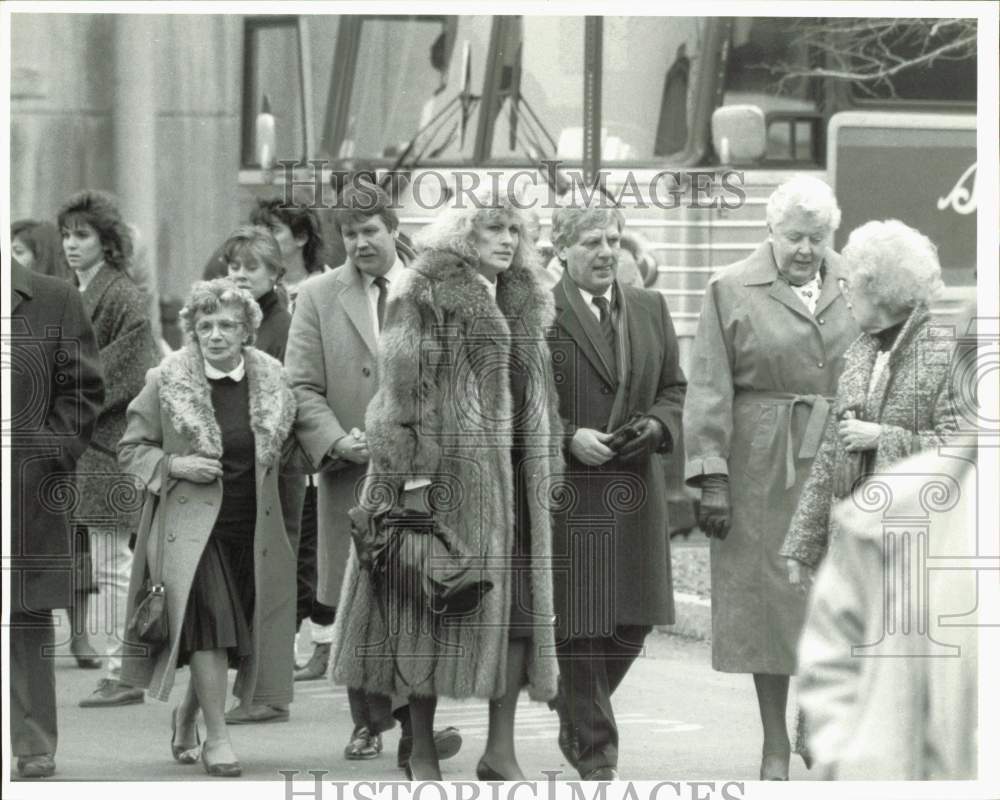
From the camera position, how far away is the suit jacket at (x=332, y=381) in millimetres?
7176

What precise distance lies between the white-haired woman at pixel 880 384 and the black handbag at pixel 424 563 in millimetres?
1014

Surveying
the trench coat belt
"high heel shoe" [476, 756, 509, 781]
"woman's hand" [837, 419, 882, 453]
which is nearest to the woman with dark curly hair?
"high heel shoe" [476, 756, 509, 781]

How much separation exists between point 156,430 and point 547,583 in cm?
136

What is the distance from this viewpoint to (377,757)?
23.7 ft

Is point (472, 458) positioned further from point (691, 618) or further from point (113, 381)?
point (691, 618)

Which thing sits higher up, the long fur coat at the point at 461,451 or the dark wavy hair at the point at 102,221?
the dark wavy hair at the point at 102,221

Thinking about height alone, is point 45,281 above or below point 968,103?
below

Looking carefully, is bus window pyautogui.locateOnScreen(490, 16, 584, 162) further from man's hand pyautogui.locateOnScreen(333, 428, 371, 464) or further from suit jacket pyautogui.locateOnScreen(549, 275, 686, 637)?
man's hand pyautogui.locateOnScreen(333, 428, 371, 464)

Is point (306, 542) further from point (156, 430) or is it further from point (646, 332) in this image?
point (646, 332)

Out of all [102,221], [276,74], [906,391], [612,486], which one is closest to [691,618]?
[612,486]

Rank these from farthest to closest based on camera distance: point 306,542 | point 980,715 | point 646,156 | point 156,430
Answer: point 646,156, point 306,542, point 156,430, point 980,715

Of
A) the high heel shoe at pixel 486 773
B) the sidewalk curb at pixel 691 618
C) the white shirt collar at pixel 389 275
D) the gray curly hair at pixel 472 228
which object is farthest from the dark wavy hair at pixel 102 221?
the sidewalk curb at pixel 691 618

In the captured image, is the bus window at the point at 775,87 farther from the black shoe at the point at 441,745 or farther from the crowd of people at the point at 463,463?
the black shoe at the point at 441,745

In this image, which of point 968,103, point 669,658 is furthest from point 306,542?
point 968,103
